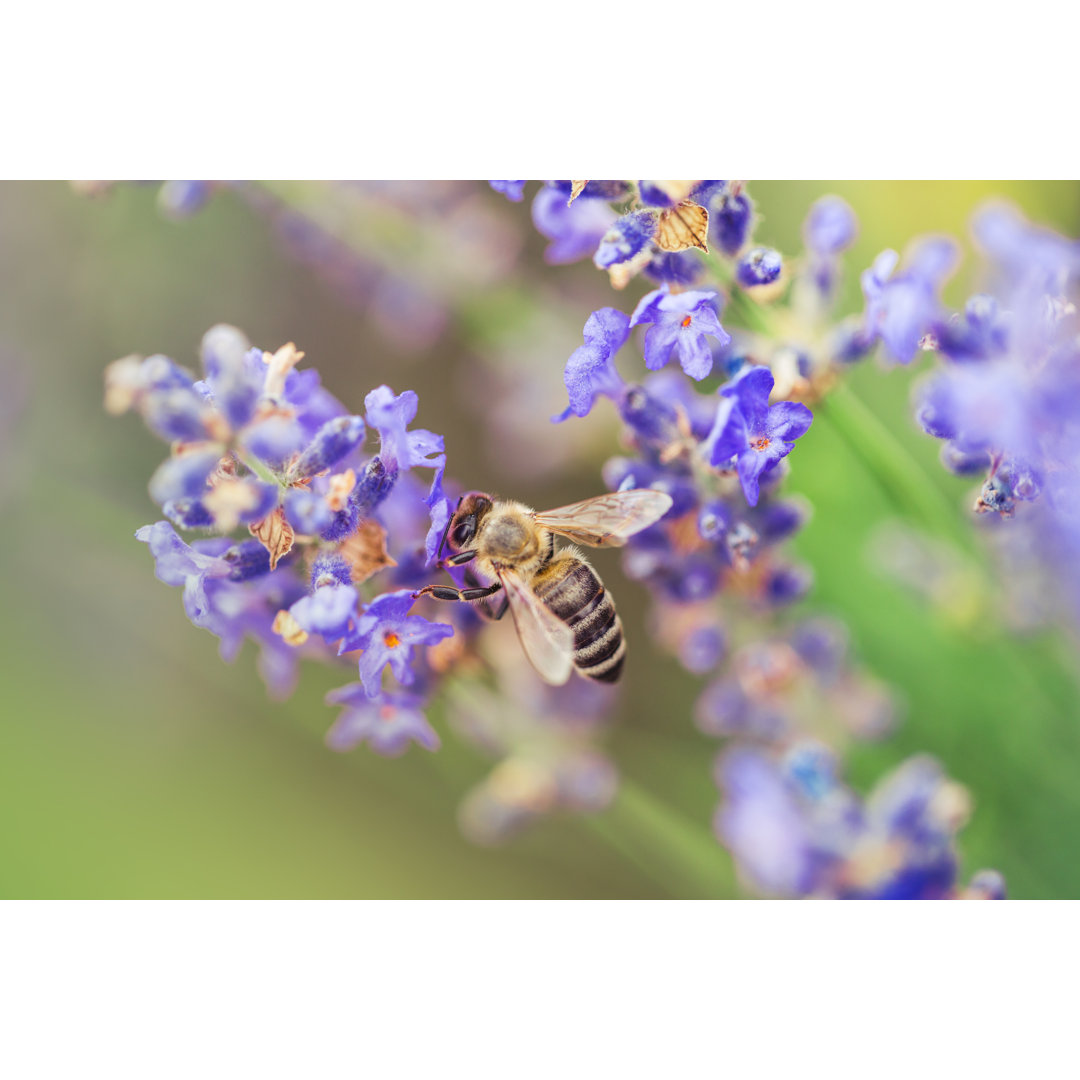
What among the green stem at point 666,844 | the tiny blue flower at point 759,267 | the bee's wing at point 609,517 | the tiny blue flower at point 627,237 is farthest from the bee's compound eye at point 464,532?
the green stem at point 666,844

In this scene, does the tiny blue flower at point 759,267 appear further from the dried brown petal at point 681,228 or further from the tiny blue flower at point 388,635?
the tiny blue flower at point 388,635

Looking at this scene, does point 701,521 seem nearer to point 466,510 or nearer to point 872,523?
point 466,510

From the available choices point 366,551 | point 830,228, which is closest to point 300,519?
point 366,551

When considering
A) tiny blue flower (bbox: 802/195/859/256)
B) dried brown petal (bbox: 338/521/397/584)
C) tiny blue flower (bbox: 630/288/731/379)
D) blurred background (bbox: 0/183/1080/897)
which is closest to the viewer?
tiny blue flower (bbox: 630/288/731/379)

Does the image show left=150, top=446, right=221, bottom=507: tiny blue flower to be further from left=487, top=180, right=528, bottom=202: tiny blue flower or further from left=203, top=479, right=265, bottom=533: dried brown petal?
left=487, top=180, right=528, bottom=202: tiny blue flower

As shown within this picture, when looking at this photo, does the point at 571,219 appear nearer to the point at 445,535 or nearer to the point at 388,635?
the point at 445,535

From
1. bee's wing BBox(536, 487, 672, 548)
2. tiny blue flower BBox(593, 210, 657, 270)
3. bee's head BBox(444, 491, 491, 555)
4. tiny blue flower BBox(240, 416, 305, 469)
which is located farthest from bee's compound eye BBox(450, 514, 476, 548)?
tiny blue flower BBox(593, 210, 657, 270)
